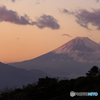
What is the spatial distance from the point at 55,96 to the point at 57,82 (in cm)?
360

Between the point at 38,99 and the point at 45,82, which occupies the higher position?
the point at 45,82

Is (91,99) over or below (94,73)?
below

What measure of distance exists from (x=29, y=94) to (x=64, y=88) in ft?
12.4

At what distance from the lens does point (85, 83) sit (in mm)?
22453

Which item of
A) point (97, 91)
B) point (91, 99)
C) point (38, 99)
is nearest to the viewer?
point (91, 99)

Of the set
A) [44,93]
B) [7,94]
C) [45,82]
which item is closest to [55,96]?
[44,93]

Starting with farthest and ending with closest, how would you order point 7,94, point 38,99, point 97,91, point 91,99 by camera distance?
point 7,94 < point 38,99 < point 97,91 < point 91,99

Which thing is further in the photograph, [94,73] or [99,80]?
[94,73]

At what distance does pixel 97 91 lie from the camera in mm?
Answer: 19453

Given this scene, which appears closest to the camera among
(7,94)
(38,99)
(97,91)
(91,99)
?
(91,99)

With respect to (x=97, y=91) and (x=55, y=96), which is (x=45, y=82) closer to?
(x=55, y=96)

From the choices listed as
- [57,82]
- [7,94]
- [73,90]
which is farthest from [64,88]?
[7,94]

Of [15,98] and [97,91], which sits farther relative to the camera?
[15,98]

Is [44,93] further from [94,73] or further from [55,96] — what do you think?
[94,73]
